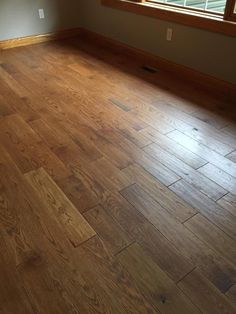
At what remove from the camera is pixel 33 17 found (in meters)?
3.81

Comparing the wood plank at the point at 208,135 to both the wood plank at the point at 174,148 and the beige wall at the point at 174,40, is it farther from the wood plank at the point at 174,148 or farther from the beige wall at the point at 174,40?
the beige wall at the point at 174,40

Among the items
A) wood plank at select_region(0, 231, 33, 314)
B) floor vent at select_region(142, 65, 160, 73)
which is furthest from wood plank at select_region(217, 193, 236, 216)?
Answer: floor vent at select_region(142, 65, 160, 73)

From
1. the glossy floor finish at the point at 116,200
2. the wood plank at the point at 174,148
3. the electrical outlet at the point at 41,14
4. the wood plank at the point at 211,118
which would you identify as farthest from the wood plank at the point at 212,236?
the electrical outlet at the point at 41,14

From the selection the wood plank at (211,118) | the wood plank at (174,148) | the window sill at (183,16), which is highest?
the window sill at (183,16)

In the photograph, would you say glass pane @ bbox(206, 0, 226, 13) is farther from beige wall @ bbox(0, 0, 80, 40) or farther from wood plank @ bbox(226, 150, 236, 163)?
beige wall @ bbox(0, 0, 80, 40)

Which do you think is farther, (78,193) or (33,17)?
(33,17)

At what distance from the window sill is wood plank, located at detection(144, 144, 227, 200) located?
4.37ft

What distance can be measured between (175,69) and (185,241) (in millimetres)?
2218

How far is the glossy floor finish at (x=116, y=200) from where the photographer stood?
3.80 feet

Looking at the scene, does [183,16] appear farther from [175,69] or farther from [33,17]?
[33,17]

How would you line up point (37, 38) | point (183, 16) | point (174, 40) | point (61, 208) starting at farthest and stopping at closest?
1. point (37, 38)
2. point (174, 40)
3. point (183, 16)
4. point (61, 208)

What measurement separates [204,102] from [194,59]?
57 cm

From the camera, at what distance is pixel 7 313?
1086mm

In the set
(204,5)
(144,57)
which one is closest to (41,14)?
(144,57)
